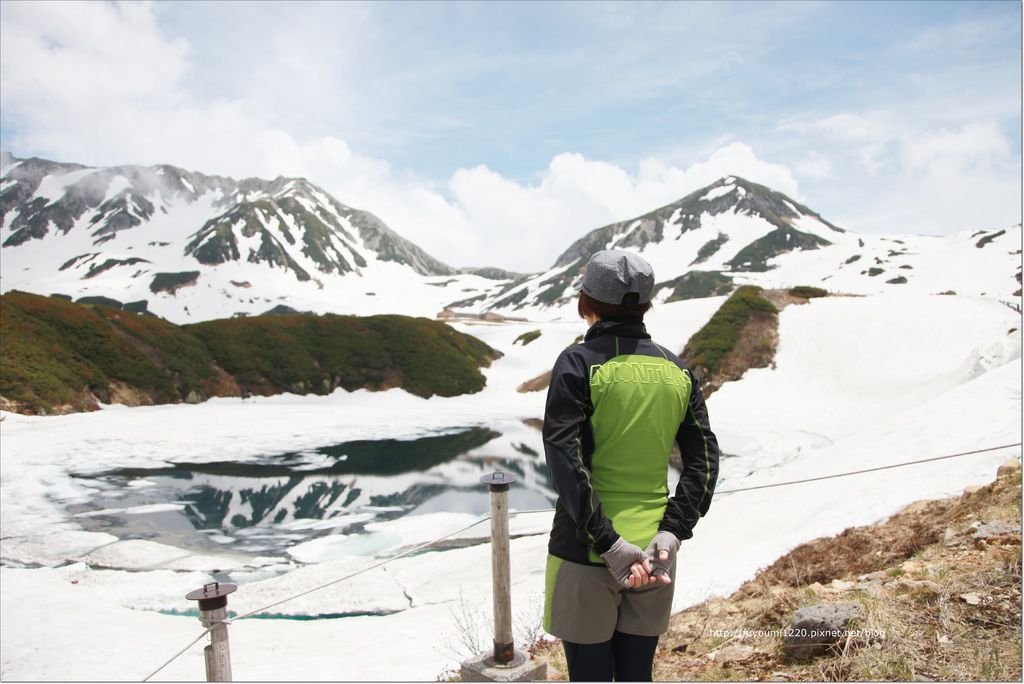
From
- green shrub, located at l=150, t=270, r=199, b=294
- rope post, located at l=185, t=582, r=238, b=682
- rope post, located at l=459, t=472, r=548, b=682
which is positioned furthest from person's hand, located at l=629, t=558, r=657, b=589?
green shrub, located at l=150, t=270, r=199, b=294

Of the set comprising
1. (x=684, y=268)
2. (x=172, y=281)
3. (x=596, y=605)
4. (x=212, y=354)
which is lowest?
(x=596, y=605)

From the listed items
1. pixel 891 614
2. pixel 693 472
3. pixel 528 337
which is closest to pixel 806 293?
pixel 528 337

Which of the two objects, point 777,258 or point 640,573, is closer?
point 640,573

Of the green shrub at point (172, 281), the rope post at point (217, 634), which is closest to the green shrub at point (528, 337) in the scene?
the rope post at point (217, 634)

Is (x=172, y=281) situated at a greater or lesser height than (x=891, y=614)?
greater

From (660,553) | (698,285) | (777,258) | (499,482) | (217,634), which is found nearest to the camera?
(660,553)

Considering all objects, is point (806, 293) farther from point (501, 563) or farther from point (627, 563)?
point (627, 563)

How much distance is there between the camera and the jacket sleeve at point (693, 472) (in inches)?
116

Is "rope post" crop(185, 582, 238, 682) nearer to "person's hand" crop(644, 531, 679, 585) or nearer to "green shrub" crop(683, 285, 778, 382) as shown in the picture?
"person's hand" crop(644, 531, 679, 585)

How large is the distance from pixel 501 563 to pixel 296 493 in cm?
1897

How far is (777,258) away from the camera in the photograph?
15038 cm

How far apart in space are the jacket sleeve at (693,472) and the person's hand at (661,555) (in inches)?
3.5

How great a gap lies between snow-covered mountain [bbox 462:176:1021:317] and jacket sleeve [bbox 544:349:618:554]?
317ft

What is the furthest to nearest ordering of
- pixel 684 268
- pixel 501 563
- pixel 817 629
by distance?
pixel 684 268 → pixel 817 629 → pixel 501 563
